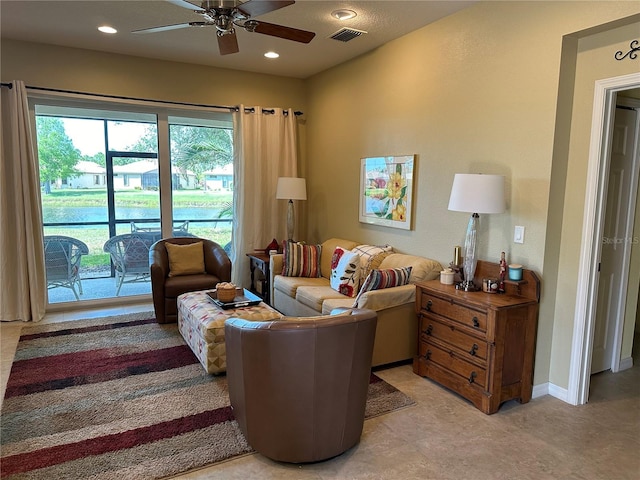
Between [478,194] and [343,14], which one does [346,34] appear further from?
[478,194]

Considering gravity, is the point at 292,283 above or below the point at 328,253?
below

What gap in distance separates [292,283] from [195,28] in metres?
2.62

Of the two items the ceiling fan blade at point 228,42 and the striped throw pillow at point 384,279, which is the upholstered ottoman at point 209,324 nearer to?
the striped throw pillow at point 384,279

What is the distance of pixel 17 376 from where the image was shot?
323 cm

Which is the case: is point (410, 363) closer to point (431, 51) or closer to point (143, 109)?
point (431, 51)

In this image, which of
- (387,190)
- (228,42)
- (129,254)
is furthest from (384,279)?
(129,254)

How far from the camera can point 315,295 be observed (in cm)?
394

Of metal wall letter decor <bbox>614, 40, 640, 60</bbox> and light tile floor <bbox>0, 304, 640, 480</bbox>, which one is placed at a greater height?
metal wall letter decor <bbox>614, 40, 640, 60</bbox>

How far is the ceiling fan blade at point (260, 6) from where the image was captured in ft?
7.70

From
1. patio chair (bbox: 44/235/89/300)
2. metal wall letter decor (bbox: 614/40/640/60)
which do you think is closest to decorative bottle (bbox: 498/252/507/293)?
metal wall letter decor (bbox: 614/40/640/60)

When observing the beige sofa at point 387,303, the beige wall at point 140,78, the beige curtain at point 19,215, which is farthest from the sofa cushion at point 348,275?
the beige curtain at point 19,215

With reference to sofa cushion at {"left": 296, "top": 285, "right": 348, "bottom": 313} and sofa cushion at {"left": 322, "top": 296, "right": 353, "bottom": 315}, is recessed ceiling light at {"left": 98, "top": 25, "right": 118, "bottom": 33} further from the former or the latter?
sofa cushion at {"left": 322, "top": 296, "right": 353, "bottom": 315}

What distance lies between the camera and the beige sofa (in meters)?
3.39

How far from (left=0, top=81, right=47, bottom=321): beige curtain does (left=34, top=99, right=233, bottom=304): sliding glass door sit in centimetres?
28
